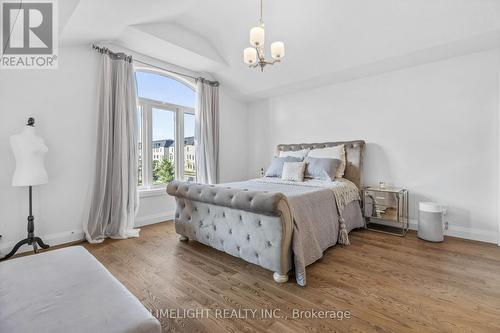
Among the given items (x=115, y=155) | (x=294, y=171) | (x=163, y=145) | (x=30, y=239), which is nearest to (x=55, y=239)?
(x=30, y=239)

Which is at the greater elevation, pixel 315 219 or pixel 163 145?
pixel 163 145

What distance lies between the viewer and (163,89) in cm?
412

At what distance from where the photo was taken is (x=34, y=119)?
2689mm

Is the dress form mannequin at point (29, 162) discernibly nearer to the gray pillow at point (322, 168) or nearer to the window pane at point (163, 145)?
the window pane at point (163, 145)

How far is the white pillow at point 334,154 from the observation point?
3.61m

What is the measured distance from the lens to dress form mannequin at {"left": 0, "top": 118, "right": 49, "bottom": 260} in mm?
Result: 2400

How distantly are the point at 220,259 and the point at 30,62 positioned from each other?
3135mm

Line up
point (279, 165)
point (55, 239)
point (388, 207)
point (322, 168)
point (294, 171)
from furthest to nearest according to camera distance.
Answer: point (279, 165) < point (294, 171) < point (322, 168) < point (388, 207) < point (55, 239)

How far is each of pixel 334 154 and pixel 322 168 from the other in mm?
472

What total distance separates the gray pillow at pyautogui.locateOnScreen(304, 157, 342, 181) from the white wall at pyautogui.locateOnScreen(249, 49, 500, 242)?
0.70m

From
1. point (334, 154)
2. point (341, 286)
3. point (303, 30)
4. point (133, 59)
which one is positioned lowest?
point (341, 286)

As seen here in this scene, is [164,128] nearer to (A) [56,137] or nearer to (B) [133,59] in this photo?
(B) [133,59]

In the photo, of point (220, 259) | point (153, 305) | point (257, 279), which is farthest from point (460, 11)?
point (153, 305)

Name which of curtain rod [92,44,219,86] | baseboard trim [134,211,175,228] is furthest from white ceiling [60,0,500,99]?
baseboard trim [134,211,175,228]
